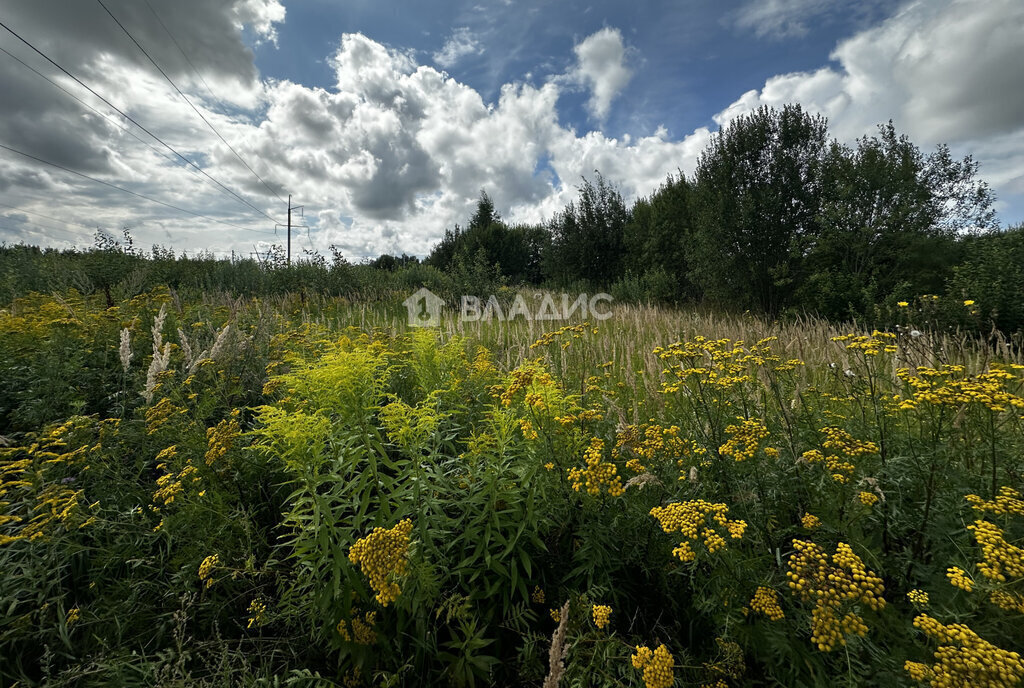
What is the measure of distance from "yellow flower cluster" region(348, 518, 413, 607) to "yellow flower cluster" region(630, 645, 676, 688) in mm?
727

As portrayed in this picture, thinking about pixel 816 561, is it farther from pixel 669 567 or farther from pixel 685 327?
pixel 685 327

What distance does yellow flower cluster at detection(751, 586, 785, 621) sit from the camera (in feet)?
3.68

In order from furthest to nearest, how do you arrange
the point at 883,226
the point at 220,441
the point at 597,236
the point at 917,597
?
1. the point at 597,236
2. the point at 883,226
3. the point at 220,441
4. the point at 917,597

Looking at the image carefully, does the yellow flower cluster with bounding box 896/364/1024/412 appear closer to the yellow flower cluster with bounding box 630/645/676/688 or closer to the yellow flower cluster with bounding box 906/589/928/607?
the yellow flower cluster with bounding box 906/589/928/607

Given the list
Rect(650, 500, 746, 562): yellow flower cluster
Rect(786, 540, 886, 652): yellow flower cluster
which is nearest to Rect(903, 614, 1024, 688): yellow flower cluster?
Rect(786, 540, 886, 652): yellow flower cluster

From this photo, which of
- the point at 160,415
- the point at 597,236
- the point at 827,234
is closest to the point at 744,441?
→ the point at 160,415

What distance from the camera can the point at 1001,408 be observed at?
1.33 meters

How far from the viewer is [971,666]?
2.68 ft

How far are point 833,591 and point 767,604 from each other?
232 millimetres

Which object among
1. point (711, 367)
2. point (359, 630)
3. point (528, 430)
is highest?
point (711, 367)

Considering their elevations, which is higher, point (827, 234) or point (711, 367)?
point (827, 234)

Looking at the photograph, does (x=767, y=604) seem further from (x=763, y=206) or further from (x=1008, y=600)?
(x=763, y=206)

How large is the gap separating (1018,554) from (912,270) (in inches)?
544

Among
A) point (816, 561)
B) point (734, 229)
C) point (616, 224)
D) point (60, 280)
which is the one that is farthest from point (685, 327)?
point (616, 224)
